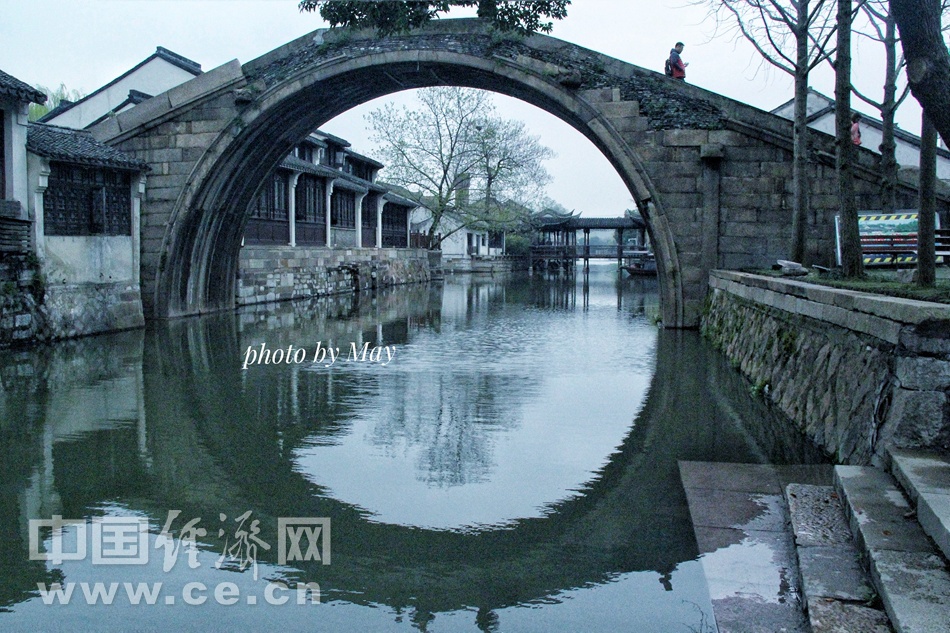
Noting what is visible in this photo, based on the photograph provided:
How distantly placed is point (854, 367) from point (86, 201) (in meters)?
15.6

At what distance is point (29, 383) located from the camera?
1116cm

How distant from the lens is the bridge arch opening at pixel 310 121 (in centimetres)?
1803

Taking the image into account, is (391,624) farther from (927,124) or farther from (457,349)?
(457,349)

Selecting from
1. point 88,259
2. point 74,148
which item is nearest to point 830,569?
point 88,259

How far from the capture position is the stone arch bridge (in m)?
17.4

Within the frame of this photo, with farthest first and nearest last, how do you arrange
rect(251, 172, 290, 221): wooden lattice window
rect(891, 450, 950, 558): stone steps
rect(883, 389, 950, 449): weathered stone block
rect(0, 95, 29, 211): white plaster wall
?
rect(251, 172, 290, 221): wooden lattice window
rect(0, 95, 29, 211): white plaster wall
rect(883, 389, 950, 449): weathered stone block
rect(891, 450, 950, 558): stone steps

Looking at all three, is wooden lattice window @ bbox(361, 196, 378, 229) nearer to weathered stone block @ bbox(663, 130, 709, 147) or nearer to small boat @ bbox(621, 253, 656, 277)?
small boat @ bbox(621, 253, 656, 277)

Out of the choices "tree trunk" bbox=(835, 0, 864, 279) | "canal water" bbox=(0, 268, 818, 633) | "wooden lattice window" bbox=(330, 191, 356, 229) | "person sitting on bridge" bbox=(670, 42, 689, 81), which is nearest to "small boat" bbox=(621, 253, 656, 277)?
"wooden lattice window" bbox=(330, 191, 356, 229)

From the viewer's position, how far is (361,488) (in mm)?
6488

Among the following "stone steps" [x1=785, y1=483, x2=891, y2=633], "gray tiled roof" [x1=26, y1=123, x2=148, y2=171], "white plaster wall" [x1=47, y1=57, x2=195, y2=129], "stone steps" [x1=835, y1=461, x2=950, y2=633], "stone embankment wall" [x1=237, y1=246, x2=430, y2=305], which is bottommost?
"stone steps" [x1=785, y1=483, x2=891, y2=633]

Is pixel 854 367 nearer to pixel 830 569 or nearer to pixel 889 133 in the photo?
pixel 830 569

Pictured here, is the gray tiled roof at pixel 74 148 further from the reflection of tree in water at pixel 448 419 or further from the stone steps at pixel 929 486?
the stone steps at pixel 929 486

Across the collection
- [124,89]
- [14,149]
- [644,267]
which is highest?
[124,89]

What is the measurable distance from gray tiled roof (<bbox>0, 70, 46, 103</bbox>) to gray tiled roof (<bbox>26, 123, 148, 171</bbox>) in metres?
0.91
